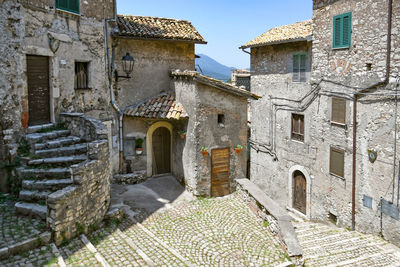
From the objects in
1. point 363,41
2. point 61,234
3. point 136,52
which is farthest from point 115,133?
point 363,41

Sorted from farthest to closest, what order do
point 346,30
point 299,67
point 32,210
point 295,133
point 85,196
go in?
point 295,133 → point 299,67 → point 346,30 → point 85,196 → point 32,210

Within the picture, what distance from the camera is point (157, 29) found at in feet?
44.5

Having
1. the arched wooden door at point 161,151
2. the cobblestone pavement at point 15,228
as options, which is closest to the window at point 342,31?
the arched wooden door at point 161,151

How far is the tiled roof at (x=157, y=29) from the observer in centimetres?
1281

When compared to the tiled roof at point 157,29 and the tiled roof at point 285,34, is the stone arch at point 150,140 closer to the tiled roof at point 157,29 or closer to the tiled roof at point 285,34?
the tiled roof at point 157,29

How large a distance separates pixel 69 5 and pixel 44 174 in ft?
17.0

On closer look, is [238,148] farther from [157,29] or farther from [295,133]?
[157,29]

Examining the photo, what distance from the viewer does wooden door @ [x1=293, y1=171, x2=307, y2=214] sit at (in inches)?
574

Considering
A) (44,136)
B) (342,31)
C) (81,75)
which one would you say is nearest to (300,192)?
(342,31)

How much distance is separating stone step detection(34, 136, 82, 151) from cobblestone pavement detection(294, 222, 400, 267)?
6.77 meters

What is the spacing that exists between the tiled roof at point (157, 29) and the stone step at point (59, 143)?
185 inches

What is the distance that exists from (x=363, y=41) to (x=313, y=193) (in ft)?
20.0

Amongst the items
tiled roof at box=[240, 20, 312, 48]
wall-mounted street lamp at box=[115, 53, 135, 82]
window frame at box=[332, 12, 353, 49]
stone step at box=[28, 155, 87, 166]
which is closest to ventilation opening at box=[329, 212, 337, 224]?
window frame at box=[332, 12, 353, 49]

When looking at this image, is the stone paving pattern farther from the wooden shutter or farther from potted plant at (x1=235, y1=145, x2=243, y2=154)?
the wooden shutter
